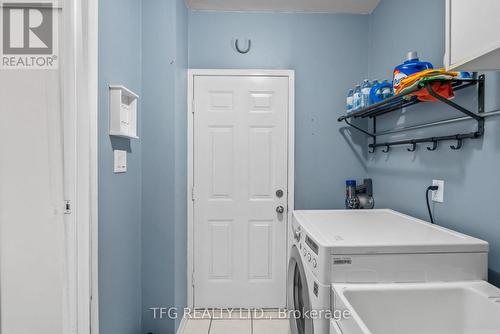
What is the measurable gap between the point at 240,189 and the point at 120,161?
1.03 meters

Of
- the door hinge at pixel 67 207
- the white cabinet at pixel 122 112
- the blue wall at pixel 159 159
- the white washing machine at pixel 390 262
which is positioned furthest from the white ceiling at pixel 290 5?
the white washing machine at pixel 390 262

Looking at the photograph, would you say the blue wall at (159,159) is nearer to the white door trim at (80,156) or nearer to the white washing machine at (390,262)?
the white door trim at (80,156)

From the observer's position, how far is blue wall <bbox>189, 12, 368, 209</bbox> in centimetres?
233

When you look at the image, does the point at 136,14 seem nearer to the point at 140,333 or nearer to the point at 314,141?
the point at 314,141

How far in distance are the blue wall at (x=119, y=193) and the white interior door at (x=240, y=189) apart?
0.57 metres

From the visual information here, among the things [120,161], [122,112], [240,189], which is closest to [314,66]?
[240,189]

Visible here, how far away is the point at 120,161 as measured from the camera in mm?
1562

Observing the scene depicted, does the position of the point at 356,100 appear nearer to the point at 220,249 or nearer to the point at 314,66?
the point at 314,66

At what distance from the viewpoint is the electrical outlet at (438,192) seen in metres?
1.45

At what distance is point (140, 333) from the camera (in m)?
1.89

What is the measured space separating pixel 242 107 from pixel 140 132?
2.75 feet

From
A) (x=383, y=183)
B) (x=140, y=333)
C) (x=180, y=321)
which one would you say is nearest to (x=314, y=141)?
(x=383, y=183)

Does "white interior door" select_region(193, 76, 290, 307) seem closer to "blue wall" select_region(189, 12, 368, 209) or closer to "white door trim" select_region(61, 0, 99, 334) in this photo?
"blue wall" select_region(189, 12, 368, 209)

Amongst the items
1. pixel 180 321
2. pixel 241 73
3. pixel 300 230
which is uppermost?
pixel 241 73
